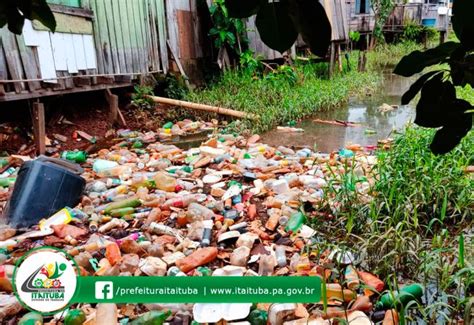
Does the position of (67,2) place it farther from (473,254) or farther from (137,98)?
(473,254)

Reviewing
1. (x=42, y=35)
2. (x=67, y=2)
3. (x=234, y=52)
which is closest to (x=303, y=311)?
(x=42, y=35)

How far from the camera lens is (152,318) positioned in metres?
1.70

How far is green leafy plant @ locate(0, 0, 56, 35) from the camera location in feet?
2.13

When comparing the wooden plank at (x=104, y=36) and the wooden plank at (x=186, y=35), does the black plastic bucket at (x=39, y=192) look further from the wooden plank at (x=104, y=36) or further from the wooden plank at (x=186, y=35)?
the wooden plank at (x=186, y=35)

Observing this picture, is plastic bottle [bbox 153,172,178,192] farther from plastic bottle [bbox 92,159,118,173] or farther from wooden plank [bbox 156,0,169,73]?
wooden plank [bbox 156,0,169,73]

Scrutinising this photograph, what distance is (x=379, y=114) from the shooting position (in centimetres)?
629

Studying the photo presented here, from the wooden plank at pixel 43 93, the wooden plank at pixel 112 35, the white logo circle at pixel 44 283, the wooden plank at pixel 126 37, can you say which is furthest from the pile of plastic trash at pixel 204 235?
the wooden plank at pixel 126 37

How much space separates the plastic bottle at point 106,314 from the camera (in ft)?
5.49

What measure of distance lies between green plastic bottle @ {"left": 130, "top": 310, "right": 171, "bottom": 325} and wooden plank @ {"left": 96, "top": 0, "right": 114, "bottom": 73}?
14.0ft

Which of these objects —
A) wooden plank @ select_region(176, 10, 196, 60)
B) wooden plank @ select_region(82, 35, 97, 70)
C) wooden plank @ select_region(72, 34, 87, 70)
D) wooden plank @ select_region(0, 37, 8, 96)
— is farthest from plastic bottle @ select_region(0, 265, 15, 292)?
wooden plank @ select_region(176, 10, 196, 60)

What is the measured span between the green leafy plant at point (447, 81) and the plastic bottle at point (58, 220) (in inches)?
98.3

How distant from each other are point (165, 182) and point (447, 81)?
282cm

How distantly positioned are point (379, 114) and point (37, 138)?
488 cm

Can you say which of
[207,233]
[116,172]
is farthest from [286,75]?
[207,233]
